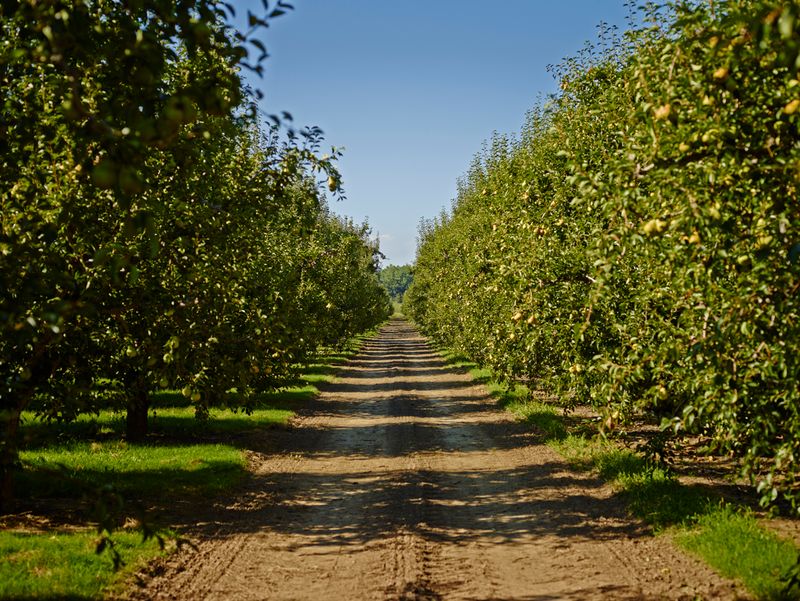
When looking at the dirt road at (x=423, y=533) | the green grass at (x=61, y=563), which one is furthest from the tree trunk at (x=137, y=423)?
the green grass at (x=61, y=563)

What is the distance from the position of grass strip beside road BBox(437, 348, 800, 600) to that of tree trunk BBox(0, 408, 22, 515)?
675cm

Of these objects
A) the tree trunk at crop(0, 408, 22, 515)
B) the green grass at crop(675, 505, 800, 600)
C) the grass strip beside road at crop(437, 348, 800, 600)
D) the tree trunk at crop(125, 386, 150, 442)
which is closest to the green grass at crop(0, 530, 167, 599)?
the tree trunk at crop(0, 408, 22, 515)

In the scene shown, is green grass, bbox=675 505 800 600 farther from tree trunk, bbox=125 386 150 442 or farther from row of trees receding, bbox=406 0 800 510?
tree trunk, bbox=125 386 150 442

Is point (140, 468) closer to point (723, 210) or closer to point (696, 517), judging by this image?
point (696, 517)

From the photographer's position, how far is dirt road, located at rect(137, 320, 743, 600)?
→ 833cm

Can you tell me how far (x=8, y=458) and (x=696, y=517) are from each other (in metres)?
9.22

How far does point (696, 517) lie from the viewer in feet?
34.1

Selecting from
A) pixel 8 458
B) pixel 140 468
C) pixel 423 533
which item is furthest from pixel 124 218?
pixel 140 468

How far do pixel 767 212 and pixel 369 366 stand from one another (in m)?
40.2

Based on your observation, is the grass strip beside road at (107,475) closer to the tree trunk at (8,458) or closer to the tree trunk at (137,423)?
the tree trunk at (8,458)

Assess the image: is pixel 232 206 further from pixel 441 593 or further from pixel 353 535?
pixel 441 593

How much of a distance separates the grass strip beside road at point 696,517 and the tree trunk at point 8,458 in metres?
6.75

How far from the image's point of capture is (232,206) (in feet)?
40.5

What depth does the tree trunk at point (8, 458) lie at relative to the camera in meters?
6.19
